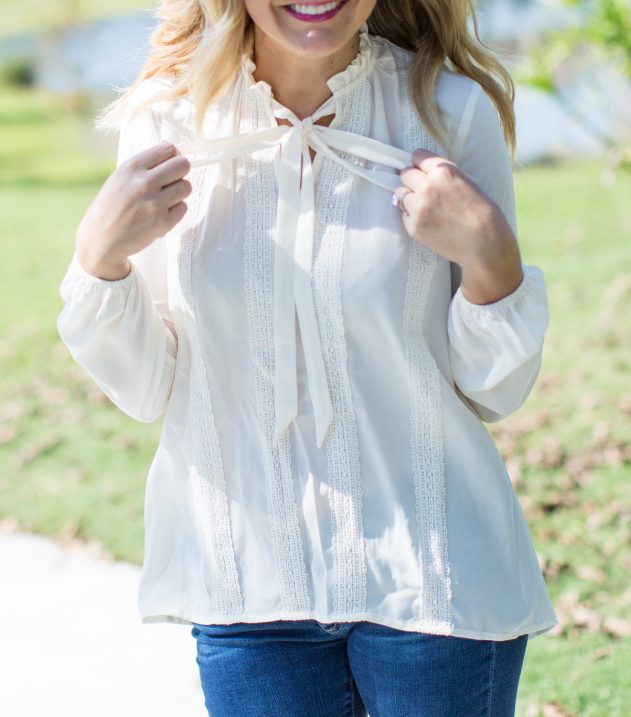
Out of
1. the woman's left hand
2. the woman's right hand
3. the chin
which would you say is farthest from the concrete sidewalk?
the chin

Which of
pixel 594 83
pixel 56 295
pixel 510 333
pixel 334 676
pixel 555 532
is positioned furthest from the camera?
pixel 56 295

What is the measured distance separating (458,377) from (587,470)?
342 cm

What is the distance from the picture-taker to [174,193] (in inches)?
67.2

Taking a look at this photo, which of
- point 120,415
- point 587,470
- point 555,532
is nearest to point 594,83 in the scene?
point 587,470

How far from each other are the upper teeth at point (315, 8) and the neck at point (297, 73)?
0.13 metres

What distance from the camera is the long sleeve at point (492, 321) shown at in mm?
1691

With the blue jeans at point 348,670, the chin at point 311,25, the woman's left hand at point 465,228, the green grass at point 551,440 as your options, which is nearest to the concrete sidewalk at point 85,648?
the green grass at point 551,440

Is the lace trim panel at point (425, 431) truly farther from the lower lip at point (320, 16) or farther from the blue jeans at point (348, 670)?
the lower lip at point (320, 16)

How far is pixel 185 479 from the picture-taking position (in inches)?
74.5

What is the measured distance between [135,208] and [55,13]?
19717 mm

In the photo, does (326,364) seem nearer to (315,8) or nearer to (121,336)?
(121,336)

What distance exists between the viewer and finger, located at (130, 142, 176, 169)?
68.0 inches

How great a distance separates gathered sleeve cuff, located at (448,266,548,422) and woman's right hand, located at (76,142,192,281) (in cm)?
46

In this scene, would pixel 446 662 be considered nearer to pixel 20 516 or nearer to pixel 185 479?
pixel 185 479
